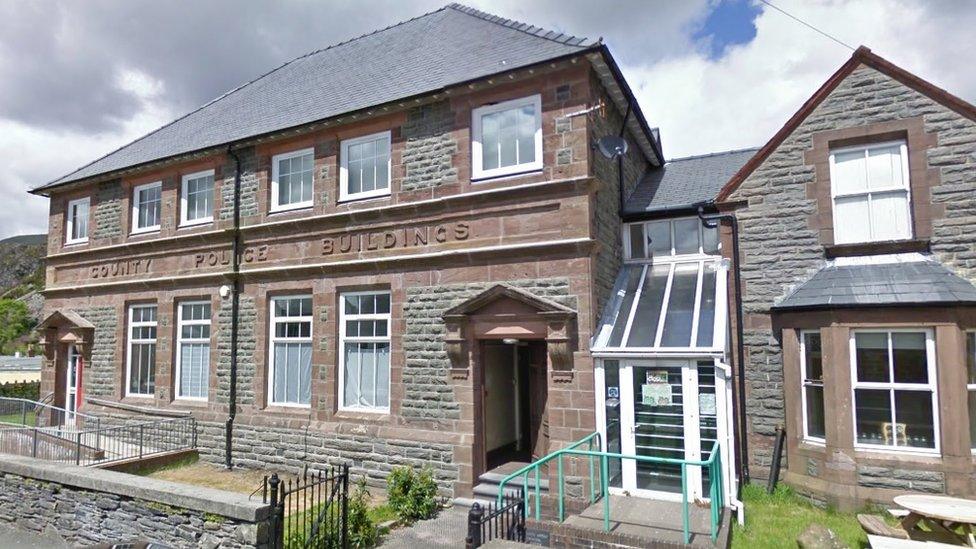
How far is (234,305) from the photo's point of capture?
1366 cm

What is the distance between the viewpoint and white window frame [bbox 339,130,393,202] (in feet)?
39.0

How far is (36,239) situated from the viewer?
119375 mm

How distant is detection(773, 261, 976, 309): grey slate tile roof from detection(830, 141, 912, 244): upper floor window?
625 millimetres

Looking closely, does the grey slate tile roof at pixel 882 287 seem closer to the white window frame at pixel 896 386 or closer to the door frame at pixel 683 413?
the white window frame at pixel 896 386

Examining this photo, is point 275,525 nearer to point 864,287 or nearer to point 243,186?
point 864,287

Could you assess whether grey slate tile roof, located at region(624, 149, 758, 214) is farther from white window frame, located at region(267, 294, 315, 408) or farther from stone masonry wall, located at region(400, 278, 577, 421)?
white window frame, located at region(267, 294, 315, 408)

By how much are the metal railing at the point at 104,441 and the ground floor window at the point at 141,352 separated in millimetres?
1568

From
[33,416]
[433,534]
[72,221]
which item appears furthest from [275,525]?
[72,221]

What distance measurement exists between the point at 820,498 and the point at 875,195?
5.02 m

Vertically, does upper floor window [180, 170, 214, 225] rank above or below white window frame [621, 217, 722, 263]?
above

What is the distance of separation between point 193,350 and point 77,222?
266 inches

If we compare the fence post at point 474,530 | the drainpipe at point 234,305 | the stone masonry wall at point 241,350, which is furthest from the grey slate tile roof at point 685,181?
the drainpipe at point 234,305

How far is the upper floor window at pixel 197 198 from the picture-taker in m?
14.8

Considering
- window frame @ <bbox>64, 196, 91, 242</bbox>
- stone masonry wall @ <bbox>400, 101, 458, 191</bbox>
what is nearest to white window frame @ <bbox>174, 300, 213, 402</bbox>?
window frame @ <bbox>64, 196, 91, 242</bbox>
